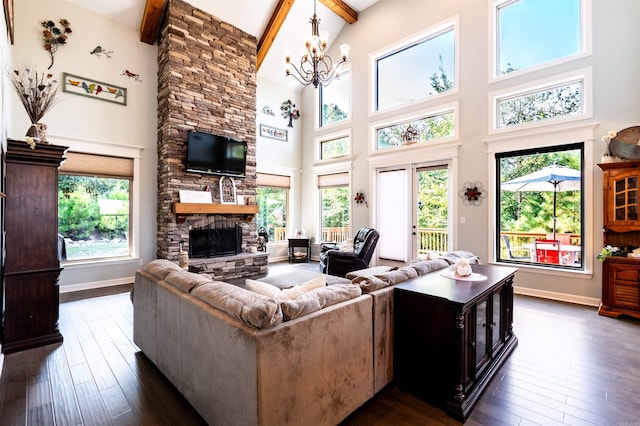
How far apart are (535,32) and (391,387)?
19.1ft

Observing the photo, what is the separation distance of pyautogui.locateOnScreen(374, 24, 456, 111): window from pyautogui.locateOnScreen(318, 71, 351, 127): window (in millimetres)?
845

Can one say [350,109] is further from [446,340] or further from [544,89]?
[446,340]

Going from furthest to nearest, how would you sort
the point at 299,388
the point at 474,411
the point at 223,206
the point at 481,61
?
the point at 223,206, the point at 481,61, the point at 474,411, the point at 299,388

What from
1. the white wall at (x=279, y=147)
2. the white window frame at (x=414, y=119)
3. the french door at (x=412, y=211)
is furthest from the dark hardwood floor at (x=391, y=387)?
the white wall at (x=279, y=147)

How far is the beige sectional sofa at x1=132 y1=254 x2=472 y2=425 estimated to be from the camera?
4.81ft

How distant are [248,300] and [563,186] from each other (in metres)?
5.19

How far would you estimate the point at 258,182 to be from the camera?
295 inches

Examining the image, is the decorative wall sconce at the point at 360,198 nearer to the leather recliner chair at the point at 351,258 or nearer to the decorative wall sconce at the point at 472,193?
the leather recliner chair at the point at 351,258

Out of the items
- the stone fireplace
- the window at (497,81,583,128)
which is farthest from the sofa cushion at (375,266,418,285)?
the stone fireplace

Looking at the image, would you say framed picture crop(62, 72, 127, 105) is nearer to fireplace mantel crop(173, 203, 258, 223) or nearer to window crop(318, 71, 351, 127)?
fireplace mantel crop(173, 203, 258, 223)

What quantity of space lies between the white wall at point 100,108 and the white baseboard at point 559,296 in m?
6.68

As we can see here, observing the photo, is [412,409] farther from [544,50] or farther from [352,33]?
[352,33]

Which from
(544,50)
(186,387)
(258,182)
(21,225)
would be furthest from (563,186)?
(21,225)

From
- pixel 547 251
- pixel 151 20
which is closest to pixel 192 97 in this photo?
pixel 151 20
